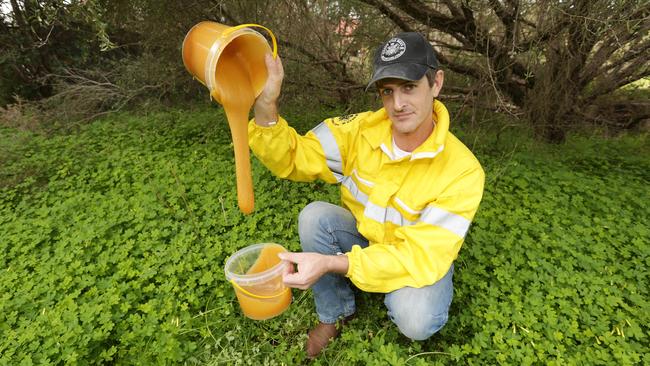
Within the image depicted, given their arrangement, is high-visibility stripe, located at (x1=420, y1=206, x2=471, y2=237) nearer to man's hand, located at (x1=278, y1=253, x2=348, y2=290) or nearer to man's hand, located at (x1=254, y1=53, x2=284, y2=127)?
man's hand, located at (x1=278, y1=253, x2=348, y2=290)

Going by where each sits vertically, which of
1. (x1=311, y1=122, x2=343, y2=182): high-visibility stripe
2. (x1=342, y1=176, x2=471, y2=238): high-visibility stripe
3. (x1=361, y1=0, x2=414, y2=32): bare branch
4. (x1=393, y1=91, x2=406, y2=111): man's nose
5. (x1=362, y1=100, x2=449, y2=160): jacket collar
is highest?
(x1=361, y1=0, x2=414, y2=32): bare branch

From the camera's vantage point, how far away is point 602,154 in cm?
469

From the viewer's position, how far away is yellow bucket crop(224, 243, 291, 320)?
2033 millimetres

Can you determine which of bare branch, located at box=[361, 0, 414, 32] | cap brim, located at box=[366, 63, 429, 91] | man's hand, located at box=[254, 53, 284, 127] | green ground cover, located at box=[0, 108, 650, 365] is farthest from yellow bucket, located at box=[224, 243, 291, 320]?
bare branch, located at box=[361, 0, 414, 32]

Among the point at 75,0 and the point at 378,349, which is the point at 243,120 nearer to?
the point at 378,349

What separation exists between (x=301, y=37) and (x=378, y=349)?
11.6ft

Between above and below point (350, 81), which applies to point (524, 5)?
above

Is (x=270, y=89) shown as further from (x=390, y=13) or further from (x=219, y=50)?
(x=390, y=13)

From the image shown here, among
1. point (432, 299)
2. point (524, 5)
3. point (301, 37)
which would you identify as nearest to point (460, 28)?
point (524, 5)

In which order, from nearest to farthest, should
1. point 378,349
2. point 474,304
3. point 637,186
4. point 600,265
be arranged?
point 378,349, point 474,304, point 600,265, point 637,186

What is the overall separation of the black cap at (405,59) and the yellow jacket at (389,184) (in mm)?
302

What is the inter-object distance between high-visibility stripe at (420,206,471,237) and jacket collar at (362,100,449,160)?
0.29m

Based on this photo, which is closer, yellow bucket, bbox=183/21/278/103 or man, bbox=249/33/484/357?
yellow bucket, bbox=183/21/278/103

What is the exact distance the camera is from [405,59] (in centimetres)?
184
